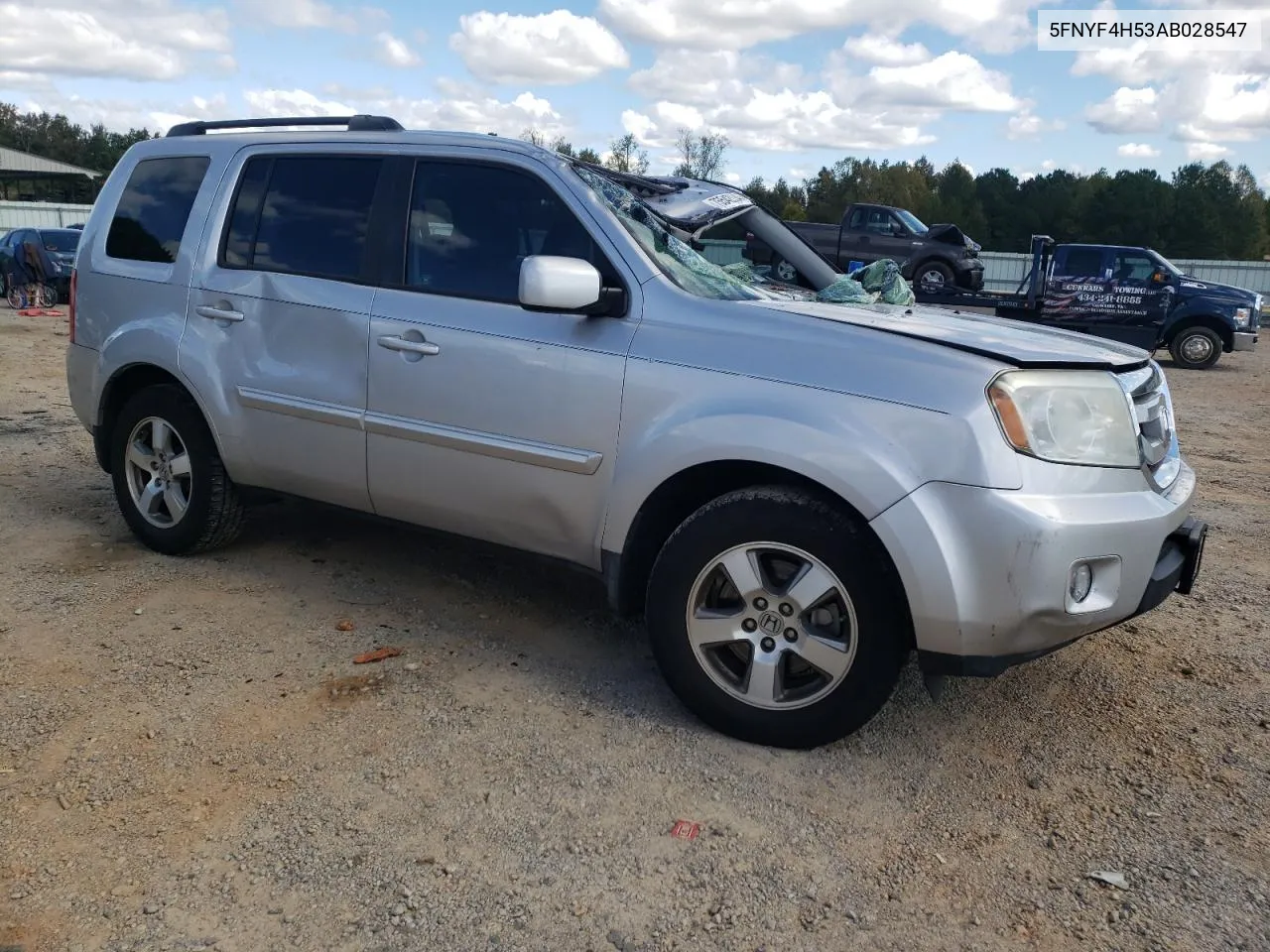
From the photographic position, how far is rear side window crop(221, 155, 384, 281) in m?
4.14

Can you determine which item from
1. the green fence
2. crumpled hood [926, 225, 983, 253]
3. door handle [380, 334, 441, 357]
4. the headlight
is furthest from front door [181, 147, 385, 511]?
the green fence

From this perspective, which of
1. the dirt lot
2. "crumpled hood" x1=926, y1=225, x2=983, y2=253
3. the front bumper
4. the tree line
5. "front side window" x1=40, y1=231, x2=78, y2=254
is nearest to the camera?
the dirt lot

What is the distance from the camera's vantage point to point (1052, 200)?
59.7m

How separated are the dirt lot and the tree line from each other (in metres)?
44.3

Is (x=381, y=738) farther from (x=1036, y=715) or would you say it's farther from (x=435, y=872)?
(x=1036, y=715)

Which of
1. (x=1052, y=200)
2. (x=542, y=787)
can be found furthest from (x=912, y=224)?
(x=1052, y=200)

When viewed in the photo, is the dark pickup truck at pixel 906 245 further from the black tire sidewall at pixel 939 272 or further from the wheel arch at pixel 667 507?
the wheel arch at pixel 667 507

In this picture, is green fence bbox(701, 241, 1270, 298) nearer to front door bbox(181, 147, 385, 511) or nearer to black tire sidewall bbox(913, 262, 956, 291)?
black tire sidewall bbox(913, 262, 956, 291)

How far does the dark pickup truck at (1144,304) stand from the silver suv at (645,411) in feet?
43.2

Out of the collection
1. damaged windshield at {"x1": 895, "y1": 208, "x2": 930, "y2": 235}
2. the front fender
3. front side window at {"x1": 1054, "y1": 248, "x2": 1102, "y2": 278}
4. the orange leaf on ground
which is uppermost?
damaged windshield at {"x1": 895, "y1": 208, "x2": 930, "y2": 235}

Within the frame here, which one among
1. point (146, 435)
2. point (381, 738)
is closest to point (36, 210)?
point (146, 435)

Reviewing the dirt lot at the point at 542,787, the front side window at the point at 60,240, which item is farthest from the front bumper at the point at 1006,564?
the front side window at the point at 60,240

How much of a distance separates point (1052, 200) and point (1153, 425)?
62362 millimetres

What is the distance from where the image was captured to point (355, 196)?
4172 mm
